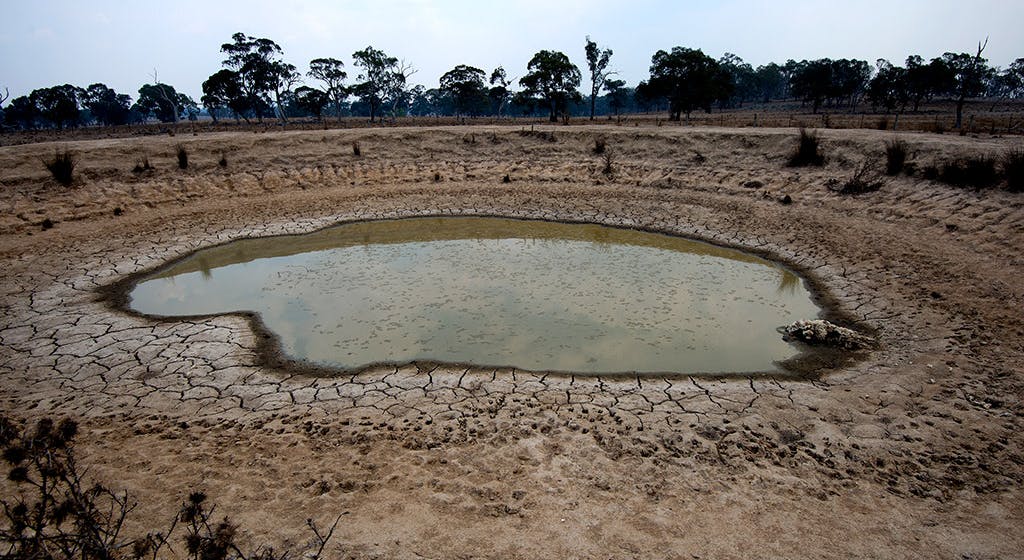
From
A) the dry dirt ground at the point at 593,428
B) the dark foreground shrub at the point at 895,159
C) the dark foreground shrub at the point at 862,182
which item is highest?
the dark foreground shrub at the point at 895,159

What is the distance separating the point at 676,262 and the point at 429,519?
321 inches

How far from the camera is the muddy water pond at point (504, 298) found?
698 centimetres

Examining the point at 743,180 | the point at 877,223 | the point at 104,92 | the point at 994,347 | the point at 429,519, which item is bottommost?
the point at 429,519

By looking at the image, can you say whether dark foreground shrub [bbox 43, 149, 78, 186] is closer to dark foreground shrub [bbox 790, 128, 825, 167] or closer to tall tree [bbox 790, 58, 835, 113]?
Answer: dark foreground shrub [bbox 790, 128, 825, 167]

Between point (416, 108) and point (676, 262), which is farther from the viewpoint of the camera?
point (416, 108)

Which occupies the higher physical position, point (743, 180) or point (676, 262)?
point (743, 180)

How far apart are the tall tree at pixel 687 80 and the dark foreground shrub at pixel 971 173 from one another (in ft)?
80.5

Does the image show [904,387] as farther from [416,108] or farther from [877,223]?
[416,108]

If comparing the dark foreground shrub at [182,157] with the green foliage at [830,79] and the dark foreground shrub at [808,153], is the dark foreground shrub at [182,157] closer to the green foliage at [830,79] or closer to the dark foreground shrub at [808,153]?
the dark foreground shrub at [808,153]

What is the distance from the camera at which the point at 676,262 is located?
10.7 metres

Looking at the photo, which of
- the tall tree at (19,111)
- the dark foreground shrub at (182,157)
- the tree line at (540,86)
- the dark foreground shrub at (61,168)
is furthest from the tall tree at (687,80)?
the tall tree at (19,111)

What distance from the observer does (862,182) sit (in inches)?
525

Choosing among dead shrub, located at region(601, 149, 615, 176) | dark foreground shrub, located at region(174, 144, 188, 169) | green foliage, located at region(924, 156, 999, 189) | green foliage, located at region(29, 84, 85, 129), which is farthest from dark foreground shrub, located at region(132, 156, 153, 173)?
green foliage, located at region(29, 84, 85, 129)

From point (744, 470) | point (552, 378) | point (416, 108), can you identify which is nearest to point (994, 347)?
point (744, 470)
